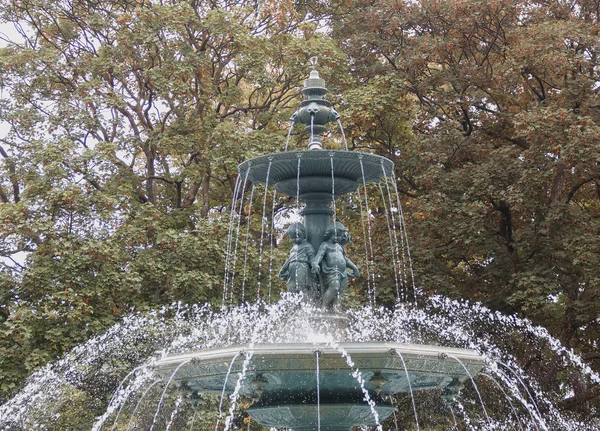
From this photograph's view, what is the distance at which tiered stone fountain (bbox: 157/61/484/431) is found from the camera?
21.1 ft

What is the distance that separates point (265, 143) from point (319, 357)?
1092 centimetres

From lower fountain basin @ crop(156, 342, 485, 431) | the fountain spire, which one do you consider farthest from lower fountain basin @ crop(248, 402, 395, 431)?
the fountain spire

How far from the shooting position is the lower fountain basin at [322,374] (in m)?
6.34

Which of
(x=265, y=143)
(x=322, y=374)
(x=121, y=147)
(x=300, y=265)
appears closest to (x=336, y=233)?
(x=300, y=265)

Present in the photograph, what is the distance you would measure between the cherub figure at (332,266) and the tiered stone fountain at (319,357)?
0.04 ft

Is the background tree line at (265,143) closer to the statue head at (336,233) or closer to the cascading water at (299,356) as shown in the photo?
the cascading water at (299,356)

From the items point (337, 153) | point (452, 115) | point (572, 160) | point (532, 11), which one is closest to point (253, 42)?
point (452, 115)

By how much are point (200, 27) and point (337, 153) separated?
34.7ft

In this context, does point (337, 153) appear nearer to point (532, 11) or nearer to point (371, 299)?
point (371, 299)

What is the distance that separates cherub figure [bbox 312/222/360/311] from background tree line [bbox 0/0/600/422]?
723 cm

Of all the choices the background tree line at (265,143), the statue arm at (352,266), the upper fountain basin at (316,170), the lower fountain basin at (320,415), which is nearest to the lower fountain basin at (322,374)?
the lower fountain basin at (320,415)

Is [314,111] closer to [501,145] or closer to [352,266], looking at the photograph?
[352,266]

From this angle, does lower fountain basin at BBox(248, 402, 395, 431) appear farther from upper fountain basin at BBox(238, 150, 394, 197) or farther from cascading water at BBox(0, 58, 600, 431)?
A: upper fountain basin at BBox(238, 150, 394, 197)

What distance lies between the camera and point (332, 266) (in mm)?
8391
